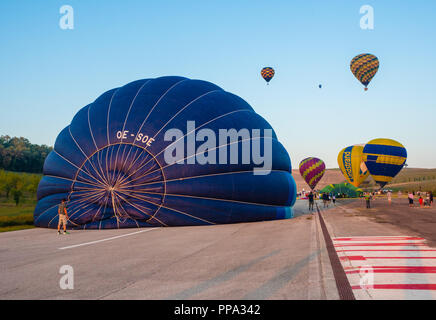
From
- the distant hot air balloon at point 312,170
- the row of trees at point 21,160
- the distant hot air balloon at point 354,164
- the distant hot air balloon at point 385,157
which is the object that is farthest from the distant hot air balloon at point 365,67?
the row of trees at point 21,160

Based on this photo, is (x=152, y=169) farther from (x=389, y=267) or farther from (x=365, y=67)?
(x=365, y=67)

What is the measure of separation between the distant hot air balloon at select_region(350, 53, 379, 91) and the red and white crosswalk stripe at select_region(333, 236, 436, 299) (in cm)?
3259

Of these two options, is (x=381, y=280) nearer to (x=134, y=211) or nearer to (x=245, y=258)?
(x=245, y=258)

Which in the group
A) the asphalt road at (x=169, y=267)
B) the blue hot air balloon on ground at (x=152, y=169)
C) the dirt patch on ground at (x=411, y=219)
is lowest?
the dirt patch on ground at (x=411, y=219)

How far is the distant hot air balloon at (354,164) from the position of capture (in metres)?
43.9

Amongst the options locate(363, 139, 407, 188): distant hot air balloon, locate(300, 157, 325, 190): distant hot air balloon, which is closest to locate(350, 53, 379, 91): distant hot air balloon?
locate(363, 139, 407, 188): distant hot air balloon

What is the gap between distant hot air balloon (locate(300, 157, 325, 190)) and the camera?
43.4 m

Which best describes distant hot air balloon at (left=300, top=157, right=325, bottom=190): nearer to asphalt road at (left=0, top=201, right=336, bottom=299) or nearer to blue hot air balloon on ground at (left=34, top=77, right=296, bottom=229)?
blue hot air balloon on ground at (left=34, top=77, right=296, bottom=229)

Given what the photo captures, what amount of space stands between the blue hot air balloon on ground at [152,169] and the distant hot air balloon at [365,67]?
2766cm

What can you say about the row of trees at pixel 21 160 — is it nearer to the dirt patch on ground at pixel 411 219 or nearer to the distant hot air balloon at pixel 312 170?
the distant hot air balloon at pixel 312 170

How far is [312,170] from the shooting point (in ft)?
143
